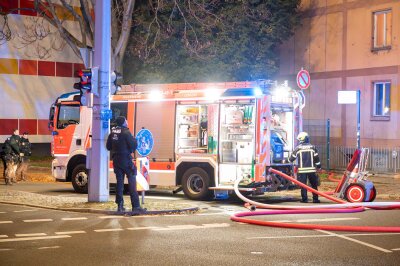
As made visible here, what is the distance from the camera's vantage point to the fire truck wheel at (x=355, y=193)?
16156 millimetres

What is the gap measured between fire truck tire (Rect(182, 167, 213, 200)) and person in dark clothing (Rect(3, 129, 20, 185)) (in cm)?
726

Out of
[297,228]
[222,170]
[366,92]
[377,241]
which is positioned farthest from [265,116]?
[366,92]

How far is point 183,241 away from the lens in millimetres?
→ 10734

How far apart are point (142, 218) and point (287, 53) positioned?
18993mm

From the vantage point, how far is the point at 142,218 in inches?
539

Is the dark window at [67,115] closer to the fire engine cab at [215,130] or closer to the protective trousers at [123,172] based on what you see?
the fire engine cab at [215,130]

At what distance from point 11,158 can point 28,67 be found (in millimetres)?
11050

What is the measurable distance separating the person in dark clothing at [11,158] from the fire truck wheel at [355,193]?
11.1m

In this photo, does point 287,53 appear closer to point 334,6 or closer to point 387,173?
point 334,6

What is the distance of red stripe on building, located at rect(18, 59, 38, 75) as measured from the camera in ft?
107

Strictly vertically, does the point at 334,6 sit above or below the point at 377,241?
above

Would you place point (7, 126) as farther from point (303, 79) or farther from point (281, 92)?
point (281, 92)

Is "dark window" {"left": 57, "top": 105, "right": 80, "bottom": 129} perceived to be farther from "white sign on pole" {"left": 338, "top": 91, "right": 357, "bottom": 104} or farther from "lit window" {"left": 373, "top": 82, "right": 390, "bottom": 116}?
"lit window" {"left": 373, "top": 82, "right": 390, "bottom": 116}

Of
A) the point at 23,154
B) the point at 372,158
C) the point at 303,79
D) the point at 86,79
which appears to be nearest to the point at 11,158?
the point at 23,154
